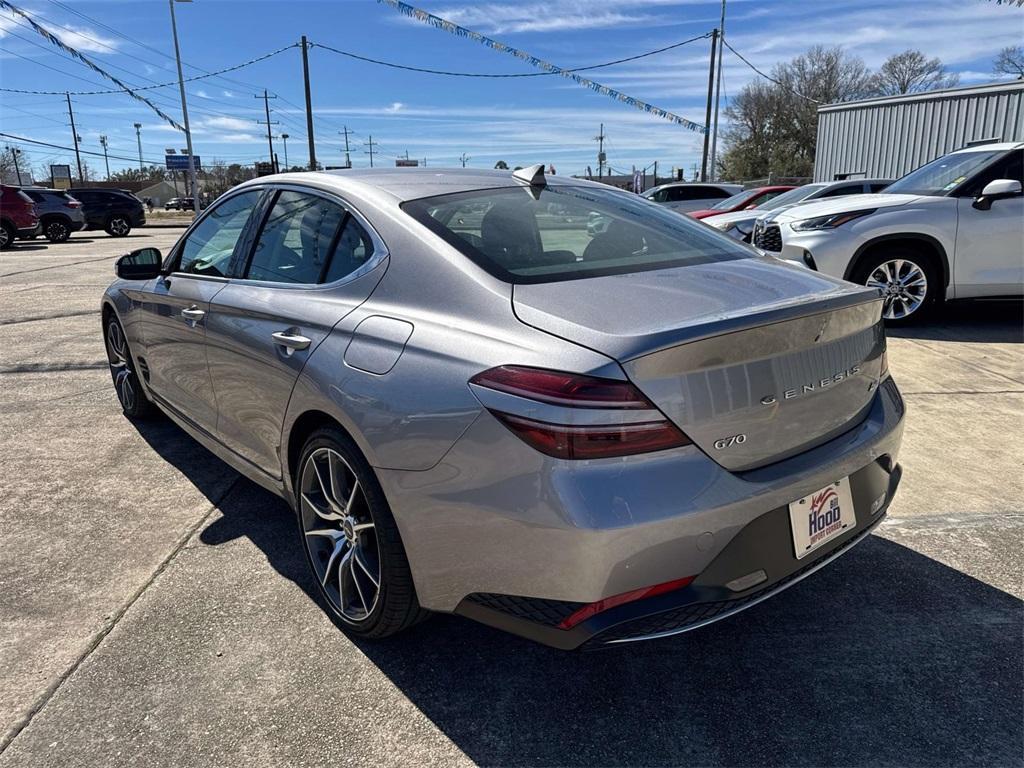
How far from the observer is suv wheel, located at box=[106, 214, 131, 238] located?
88.4 feet

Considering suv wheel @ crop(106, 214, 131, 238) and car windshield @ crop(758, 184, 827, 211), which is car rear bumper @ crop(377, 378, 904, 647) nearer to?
car windshield @ crop(758, 184, 827, 211)

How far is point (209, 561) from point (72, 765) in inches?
44.4

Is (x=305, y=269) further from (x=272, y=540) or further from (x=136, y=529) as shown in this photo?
(x=136, y=529)

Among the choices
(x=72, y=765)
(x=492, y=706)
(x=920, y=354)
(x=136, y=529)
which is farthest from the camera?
(x=920, y=354)

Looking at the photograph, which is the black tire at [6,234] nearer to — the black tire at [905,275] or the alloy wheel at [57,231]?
the alloy wheel at [57,231]

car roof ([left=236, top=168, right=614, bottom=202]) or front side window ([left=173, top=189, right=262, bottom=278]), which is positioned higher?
car roof ([left=236, top=168, right=614, bottom=202])

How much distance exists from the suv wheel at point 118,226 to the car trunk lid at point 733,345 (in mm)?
29247

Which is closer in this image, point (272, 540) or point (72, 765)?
point (72, 765)

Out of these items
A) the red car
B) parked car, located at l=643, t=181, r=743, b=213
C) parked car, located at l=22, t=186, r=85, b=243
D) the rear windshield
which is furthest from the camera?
parked car, located at l=22, t=186, r=85, b=243

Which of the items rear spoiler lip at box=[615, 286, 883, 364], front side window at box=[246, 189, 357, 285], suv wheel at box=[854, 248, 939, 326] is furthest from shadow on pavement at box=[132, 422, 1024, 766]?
suv wheel at box=[854, 248, 939, 326]

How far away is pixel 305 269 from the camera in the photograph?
281 centimetres

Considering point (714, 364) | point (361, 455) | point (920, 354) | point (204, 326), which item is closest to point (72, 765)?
point (361, 455)

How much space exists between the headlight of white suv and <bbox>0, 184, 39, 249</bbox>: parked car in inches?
829

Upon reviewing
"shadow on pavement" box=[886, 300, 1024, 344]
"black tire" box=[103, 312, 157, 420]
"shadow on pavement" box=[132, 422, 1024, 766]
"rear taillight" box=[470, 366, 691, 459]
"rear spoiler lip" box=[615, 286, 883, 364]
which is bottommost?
"shadow on pavement" box=[132, 422, 1024, 766]
